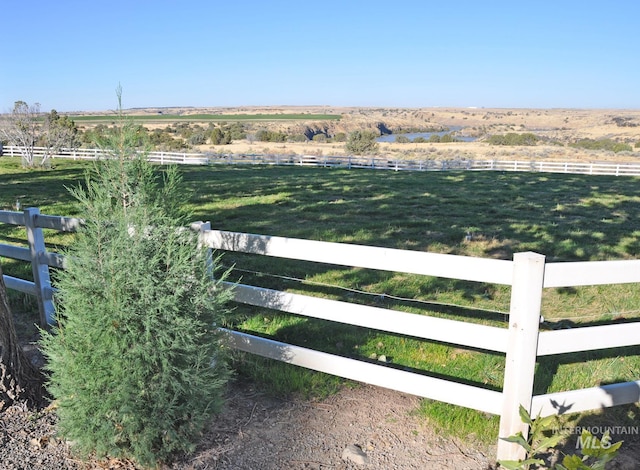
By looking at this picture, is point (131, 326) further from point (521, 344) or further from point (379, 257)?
point (521, 344)

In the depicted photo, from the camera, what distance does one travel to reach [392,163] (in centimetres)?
3206

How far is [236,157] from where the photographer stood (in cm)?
3509

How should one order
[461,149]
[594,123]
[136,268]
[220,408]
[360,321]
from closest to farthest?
[136,268] → [220,408] → [360,321] → [461,149] → [594,123]

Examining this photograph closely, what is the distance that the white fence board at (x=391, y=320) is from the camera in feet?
11.2

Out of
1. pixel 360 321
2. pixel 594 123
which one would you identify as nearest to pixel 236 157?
pixel 360 321

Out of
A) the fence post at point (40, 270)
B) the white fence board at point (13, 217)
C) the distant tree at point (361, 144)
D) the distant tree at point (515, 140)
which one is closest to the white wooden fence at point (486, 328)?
the fence post at point (40, 270)

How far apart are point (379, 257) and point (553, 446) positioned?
159 centimetres

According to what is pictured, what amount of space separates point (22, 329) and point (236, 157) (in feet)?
98.6

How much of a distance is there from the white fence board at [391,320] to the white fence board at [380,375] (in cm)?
29

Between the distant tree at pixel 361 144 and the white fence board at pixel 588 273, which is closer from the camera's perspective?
the white fence board at pixel 588 273

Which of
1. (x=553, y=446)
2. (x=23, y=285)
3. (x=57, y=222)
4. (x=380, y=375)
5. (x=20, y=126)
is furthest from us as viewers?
(x=20, y=126)

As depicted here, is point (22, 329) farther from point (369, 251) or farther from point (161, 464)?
point (369, 251)

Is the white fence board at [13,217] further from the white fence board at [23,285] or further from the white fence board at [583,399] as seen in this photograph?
the white fence board at [583,399]

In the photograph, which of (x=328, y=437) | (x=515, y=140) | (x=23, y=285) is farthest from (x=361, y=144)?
(x=328, y=437)
